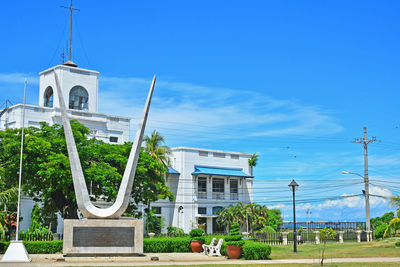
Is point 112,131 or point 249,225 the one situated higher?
point 112,131

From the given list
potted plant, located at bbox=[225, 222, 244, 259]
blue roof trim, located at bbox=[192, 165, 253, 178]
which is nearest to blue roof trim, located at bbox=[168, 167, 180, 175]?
blue roof trim, located at bbox=[192, 165, 253, 178]

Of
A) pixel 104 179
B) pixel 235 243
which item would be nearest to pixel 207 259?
pixel 235 243

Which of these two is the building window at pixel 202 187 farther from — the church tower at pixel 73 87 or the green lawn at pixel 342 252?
the green lawn at pixel 342 252

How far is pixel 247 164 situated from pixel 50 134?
32.8m

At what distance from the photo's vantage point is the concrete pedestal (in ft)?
78.8

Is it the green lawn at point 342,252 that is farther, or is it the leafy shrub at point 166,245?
the leafy shrub at point 166,245

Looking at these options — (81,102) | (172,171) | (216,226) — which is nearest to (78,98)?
(81,102)

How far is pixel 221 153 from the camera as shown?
63438mm

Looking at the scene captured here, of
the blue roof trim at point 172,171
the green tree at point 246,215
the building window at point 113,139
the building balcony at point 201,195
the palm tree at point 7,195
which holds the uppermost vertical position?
the building window at point 113,139

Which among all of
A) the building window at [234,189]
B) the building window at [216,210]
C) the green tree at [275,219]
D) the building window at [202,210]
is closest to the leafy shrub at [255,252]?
the building window at [202,210]

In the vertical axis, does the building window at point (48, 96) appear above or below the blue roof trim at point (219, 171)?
above

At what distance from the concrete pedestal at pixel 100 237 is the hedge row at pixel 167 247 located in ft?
14.4

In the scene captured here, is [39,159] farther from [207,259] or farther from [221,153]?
[221,153]

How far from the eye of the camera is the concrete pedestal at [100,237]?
2402 cm
